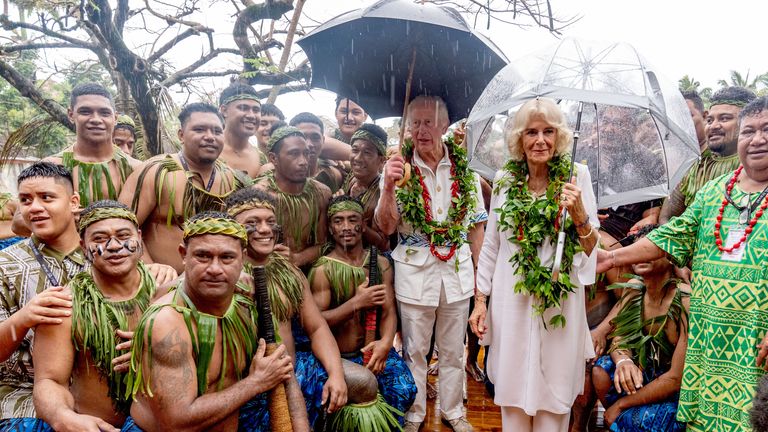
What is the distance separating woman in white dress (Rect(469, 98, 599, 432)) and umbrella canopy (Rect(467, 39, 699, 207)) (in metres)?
0.18

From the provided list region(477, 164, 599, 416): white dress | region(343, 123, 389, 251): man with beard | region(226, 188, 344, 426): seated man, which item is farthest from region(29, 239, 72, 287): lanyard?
region(477, 164, 599, 416): white dress

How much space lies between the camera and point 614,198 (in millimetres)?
3307

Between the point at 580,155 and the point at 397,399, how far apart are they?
189 centimetres

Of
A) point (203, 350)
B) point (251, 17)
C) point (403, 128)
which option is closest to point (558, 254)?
point (403, 128)

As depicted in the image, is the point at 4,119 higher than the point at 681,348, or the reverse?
the point at 4,119

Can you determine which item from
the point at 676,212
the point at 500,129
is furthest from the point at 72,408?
the point at 676,212

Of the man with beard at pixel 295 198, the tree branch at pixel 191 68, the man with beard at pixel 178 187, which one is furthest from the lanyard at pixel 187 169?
the tree branch at pixel 191 68

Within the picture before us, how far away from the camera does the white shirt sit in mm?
3609

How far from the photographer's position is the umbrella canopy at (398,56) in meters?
3.32

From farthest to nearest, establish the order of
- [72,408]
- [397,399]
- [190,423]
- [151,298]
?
[397,399] < [151,298] < [72,408] < [190,423]

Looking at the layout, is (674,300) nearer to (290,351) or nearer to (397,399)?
(397,399)

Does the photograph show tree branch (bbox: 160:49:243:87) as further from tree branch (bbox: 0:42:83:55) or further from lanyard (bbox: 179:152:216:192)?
lanyard (bbox: 179:152:216:192)

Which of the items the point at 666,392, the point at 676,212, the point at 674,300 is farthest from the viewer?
the point at 676,212

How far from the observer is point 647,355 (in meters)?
3.27
